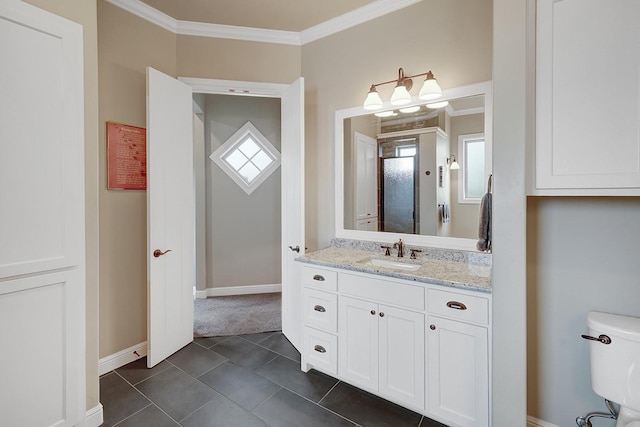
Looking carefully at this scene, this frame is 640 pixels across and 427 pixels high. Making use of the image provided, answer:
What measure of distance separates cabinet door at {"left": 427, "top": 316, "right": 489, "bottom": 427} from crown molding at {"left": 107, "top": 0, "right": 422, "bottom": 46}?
7.50 ft

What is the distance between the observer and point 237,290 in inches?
160

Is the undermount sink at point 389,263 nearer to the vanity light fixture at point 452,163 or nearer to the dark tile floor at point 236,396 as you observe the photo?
the vanity light fixture at point 452,163

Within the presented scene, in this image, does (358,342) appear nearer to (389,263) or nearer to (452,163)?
(389,263)

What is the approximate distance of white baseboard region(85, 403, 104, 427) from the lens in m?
1.71

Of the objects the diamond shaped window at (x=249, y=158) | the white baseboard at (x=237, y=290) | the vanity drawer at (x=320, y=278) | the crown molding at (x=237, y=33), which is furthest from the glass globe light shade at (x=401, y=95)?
the white baseboard at (x=237, y=290)

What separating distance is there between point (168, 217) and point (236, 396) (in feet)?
4.75

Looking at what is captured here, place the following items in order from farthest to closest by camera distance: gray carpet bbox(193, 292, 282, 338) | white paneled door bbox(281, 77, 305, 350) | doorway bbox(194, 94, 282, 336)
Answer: doorway bbox(194, 94, 282, 336)
gray carpet bbox(193, 292, 282, 338)
white paneled door bbox(281, 77, 305, 350)

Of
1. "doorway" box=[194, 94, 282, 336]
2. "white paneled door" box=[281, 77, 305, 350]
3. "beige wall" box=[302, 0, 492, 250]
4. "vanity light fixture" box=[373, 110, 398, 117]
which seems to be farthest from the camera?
"doorway" box=[194, 94, 282, 336]

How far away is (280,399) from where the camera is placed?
1971 mm

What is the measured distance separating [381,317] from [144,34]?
111 inches

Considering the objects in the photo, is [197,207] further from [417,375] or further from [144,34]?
[417,375]

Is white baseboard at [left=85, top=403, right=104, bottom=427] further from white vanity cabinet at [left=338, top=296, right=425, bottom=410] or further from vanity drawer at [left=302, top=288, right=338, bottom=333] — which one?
white vanity cabinet at [left=338, top=296, right=425, bottom=410]

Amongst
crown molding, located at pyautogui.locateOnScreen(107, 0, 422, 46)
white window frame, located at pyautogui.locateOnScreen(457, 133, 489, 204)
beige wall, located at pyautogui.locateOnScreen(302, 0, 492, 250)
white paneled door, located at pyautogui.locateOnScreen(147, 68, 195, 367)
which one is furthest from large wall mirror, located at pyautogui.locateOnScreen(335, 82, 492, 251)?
white paneled door, located at pyautogui.locateOnScreen(147, 68, 195, 367)

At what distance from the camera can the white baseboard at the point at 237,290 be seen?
13.0 ft
